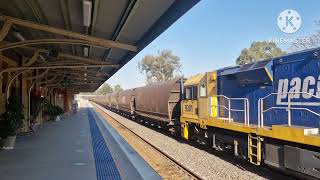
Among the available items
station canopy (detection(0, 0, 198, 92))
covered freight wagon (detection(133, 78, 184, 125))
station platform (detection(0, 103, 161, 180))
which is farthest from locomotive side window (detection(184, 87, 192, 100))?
station canopy (detection(0, 0, 198, 92))

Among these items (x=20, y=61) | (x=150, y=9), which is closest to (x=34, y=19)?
(x=150, y=9)

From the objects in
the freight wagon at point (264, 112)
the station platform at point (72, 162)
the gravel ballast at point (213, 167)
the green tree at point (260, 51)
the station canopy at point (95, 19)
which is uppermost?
the green tree at point (260, 51)

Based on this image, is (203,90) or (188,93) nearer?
(203,90)

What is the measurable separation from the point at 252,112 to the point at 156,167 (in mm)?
3347

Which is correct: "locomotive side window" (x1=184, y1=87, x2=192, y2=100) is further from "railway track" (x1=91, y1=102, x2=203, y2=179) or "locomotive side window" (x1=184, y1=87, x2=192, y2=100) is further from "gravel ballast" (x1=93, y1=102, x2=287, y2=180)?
"railway track" (x1=91, y1=102, x2=203, y2=179)

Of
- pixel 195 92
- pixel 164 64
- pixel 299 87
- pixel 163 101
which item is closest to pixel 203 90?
pixel 195 92

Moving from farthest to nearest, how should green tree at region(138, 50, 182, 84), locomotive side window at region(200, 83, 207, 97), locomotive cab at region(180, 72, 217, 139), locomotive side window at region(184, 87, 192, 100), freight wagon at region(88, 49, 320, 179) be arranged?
green tree at region(138, 50, 182, 84) < locomotive side window at region(184, 87, 192, 100) < locomotive side window at region(200, 83, 207, 97) < locomotive cab at region(180, 72, 217, 139) < freight wagon at region(88, 49, 320, 179)

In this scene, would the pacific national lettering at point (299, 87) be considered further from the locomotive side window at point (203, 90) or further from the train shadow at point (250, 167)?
the locomotive side window at point (203, 90)

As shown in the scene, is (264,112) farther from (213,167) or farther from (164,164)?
(164,164)

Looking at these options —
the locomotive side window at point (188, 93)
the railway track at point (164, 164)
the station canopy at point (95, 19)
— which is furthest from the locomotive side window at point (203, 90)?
the station canopy at point (95, 19)

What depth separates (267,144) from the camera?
9430mm

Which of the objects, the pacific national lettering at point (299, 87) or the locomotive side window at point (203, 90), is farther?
the locomotive side window at point (203, 90)

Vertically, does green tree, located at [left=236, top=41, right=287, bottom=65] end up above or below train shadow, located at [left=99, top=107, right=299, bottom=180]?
above

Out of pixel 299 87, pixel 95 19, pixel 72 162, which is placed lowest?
pixel 72 162
